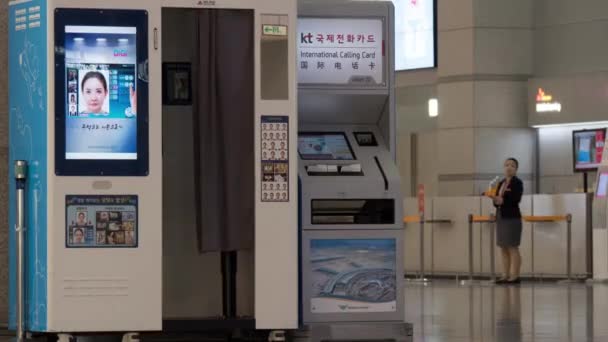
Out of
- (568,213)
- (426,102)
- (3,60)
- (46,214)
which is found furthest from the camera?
(426,102)

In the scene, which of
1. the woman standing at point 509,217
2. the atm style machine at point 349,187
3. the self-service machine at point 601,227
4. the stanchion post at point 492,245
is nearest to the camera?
the atm style machine at point 349,187

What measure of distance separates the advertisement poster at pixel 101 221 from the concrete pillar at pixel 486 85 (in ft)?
54.6

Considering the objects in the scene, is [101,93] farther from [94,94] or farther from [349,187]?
[349,187]

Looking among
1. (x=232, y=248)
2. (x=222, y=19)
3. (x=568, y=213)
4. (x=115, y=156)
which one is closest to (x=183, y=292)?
(x=232, y=248)

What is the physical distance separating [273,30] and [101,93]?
105cm

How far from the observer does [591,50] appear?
23.1 m

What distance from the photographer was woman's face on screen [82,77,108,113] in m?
7.40

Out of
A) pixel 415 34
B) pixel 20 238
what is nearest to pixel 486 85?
pixel 415 34

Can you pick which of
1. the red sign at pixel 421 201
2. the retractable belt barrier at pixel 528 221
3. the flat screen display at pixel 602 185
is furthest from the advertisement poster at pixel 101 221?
the red sign at pixel 421 201

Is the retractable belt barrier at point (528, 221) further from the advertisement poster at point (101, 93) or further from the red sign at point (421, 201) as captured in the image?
the advertisement poster at point (101, 93)

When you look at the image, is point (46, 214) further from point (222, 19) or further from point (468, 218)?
point (468, 218)

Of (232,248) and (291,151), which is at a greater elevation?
(291,151)

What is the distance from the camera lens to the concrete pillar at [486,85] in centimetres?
2378

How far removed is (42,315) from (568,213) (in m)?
13.8
